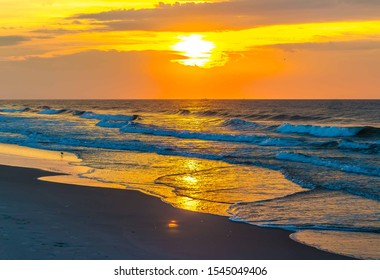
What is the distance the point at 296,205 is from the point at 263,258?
13.8 feet

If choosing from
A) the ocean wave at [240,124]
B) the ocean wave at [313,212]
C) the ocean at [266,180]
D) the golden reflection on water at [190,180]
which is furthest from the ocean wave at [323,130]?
the ocean wave at [313,212]

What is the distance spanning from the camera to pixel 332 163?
66.2 ft

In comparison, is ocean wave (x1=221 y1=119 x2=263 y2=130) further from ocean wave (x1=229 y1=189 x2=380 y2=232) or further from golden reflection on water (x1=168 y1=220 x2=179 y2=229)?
golden reflection on water (x1=168 y1=220 x2=179 y2=229)

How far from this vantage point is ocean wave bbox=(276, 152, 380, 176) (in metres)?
18.1

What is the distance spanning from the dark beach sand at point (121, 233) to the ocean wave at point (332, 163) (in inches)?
311

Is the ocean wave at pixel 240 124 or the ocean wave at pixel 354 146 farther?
the ocean wave at pixel 240 124

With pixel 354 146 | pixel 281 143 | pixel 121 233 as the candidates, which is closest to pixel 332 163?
pixel 354 146

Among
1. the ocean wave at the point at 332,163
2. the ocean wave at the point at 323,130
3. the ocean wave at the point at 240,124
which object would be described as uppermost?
the ocean wave at the point at 240,124

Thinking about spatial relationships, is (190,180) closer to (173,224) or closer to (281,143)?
(173,224)

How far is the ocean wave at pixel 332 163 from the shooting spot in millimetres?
18125

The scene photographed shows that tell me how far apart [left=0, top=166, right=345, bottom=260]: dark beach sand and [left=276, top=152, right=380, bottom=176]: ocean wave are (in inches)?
311

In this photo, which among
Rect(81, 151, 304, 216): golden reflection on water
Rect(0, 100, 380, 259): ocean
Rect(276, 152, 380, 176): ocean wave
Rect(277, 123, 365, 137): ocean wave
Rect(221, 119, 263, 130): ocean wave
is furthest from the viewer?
Rect(221, 119, 263, 130): ocean wave

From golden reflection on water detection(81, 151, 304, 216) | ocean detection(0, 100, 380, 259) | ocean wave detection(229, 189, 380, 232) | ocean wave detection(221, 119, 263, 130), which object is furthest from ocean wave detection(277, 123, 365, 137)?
ocean wave detection(229, 189, 380, 232)

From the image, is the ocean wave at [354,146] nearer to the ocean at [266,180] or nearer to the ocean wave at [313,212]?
the ocean at [266,180]
